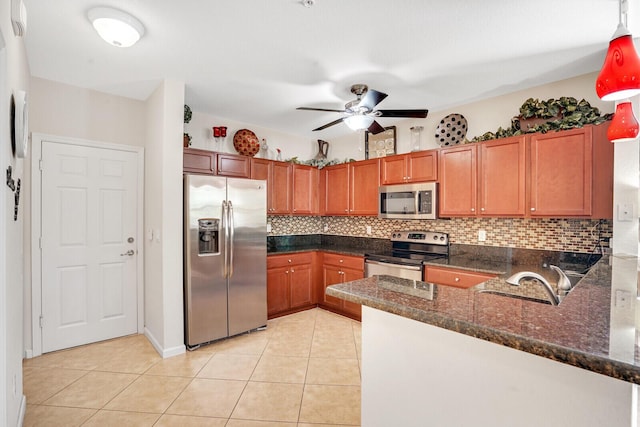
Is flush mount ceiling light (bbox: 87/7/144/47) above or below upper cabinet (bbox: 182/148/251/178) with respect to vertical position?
above

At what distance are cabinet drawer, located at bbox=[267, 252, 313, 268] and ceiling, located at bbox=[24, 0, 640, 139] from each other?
192 centimetres

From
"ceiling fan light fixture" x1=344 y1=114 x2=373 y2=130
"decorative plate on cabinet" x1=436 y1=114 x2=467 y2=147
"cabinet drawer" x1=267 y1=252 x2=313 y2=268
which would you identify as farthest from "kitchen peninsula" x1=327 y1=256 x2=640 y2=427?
"cabinet drawer" x1=267 y1=252 x2=313 y2=268

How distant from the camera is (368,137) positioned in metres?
4.45

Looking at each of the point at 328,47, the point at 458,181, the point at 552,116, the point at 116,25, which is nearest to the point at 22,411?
the point at 116,25

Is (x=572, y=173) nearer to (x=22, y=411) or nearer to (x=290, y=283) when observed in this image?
(x=290, y=283)

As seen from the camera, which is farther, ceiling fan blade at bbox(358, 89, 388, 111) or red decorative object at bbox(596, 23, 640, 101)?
ceiling fan blade at bbox(358, 89, 388, 111)

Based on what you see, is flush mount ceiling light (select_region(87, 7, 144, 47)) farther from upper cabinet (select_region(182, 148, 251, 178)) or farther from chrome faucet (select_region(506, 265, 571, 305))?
chrome faucet (select_region(506, 265, 571, 305))

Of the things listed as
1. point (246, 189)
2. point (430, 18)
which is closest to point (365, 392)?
point (430, 18)

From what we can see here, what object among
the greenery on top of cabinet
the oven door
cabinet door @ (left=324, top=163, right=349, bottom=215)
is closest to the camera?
the greenery on top of cabinet

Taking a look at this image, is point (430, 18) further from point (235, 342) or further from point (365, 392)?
point (235, 342)

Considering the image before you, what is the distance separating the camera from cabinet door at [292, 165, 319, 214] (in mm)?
4418

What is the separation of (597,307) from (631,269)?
3.65 ft

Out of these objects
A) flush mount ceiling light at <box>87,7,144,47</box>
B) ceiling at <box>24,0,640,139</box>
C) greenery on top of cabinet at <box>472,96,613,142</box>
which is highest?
ceiling at <box>24,0,640,139</box>

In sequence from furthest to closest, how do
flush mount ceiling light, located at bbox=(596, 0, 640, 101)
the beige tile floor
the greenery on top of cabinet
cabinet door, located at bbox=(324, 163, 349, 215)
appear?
cabinet door, located at bbox=(324, 163, 349, 215)
the greenery on top of cabinet
the beige tile floor
flush mount ceiling light, located at bbox=(596, 0, 640, 101)
